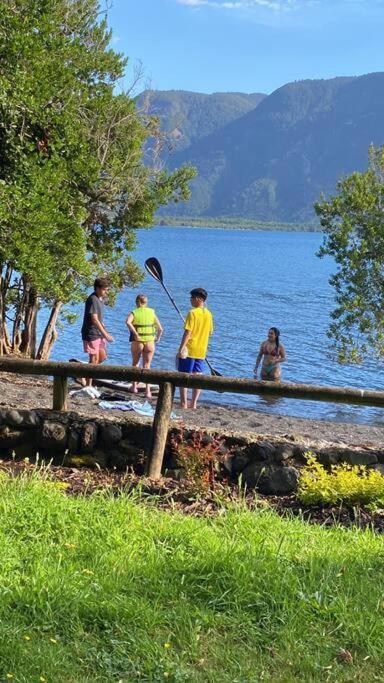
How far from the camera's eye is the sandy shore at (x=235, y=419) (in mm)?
11742

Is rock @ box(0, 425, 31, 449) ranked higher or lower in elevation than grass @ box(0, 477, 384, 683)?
lower

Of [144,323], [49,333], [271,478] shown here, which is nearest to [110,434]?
[271,478]

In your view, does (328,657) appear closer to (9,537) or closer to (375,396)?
(9,537)

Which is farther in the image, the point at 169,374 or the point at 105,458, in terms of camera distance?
the point at 105,458

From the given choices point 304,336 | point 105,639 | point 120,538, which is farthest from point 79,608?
point 304,336

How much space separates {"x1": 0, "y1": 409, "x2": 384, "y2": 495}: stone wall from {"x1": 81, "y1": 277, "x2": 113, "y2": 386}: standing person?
5503mm

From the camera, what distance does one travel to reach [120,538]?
190 inches

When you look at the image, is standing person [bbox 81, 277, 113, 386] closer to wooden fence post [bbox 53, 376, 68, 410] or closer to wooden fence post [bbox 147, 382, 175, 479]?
wooden fence post [bbox 53, 376, 68, 410]

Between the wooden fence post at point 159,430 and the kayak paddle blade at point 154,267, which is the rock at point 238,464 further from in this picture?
the kayak paddle blade at point 154,267

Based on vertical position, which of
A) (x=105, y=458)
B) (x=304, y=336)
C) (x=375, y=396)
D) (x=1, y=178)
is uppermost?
(x=1, y=178)

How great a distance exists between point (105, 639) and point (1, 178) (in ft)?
33.5

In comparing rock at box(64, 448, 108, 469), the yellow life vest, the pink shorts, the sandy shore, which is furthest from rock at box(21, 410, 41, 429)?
the yellow life vest

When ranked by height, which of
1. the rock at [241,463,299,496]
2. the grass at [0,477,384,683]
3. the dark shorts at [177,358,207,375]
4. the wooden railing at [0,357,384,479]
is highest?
the wooden railing at [0,357,384,479]

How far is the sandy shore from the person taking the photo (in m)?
11.7
